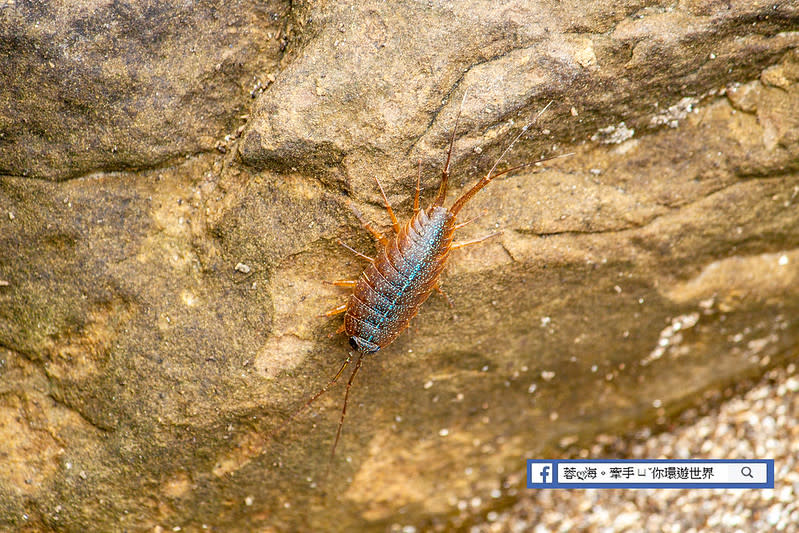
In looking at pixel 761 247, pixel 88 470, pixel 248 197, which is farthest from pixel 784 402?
pixel 88 470

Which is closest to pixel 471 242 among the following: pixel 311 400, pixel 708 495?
pixel 311 400

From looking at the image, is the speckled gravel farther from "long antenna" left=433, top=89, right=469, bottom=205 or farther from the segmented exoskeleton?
"long antenna" left=433, top=89, right=469, bottom=205

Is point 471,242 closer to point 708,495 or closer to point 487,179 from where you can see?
point 487,179

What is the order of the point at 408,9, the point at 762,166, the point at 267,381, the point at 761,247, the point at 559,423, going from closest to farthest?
the point at 408,9, the point at 267,381, the point at 762,166, the point at 761,247, the point at 559,423

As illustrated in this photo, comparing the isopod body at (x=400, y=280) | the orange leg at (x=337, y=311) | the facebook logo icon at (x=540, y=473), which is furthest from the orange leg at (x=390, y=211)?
the facebook logo icon at (x=540, y=473)

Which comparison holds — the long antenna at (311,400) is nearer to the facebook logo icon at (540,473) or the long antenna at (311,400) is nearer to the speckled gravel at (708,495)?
the facebook logo icon at (540,473)

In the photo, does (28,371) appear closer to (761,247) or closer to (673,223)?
(673,223)
